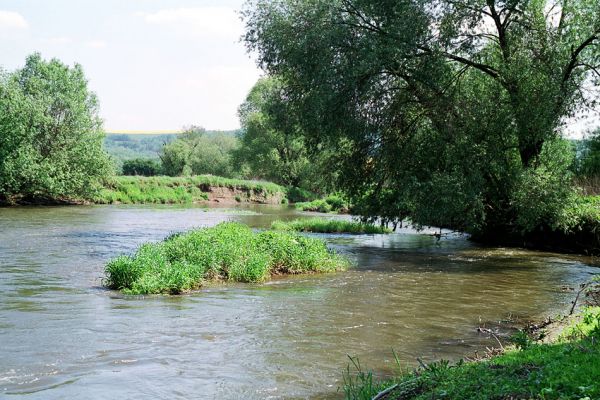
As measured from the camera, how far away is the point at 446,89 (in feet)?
78.4

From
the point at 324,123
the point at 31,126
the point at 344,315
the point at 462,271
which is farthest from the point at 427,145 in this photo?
the point at 31,126

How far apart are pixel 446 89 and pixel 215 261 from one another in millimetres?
13185

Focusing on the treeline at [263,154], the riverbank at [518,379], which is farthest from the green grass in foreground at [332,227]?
the riverbank at [518,379]

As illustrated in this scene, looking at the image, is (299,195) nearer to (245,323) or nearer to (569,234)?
(569,234)

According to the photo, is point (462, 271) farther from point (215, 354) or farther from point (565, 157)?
point (215, 354)

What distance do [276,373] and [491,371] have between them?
12.0 feet

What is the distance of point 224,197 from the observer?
70625 mm

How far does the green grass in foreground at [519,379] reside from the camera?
5.40 meters

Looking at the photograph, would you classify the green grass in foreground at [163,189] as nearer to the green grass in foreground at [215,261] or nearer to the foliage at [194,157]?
the foliage at [194,157]

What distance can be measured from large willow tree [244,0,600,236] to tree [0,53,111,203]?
94.3 feet

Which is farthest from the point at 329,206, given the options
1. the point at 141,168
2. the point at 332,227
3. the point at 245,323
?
the point at 141,168

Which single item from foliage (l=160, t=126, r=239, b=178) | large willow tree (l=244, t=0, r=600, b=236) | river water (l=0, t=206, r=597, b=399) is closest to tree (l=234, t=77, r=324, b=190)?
foliage (l=160, t=126, r=239, b=178)

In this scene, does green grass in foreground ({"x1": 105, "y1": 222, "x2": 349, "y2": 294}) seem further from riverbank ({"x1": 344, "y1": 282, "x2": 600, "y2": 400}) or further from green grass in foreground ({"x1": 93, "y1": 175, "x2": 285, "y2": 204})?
green grass in foreground ({"x1": 93, "y1": 175, "x2": 285, "y2": 204})

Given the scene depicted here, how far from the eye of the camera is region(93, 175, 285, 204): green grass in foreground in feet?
188
